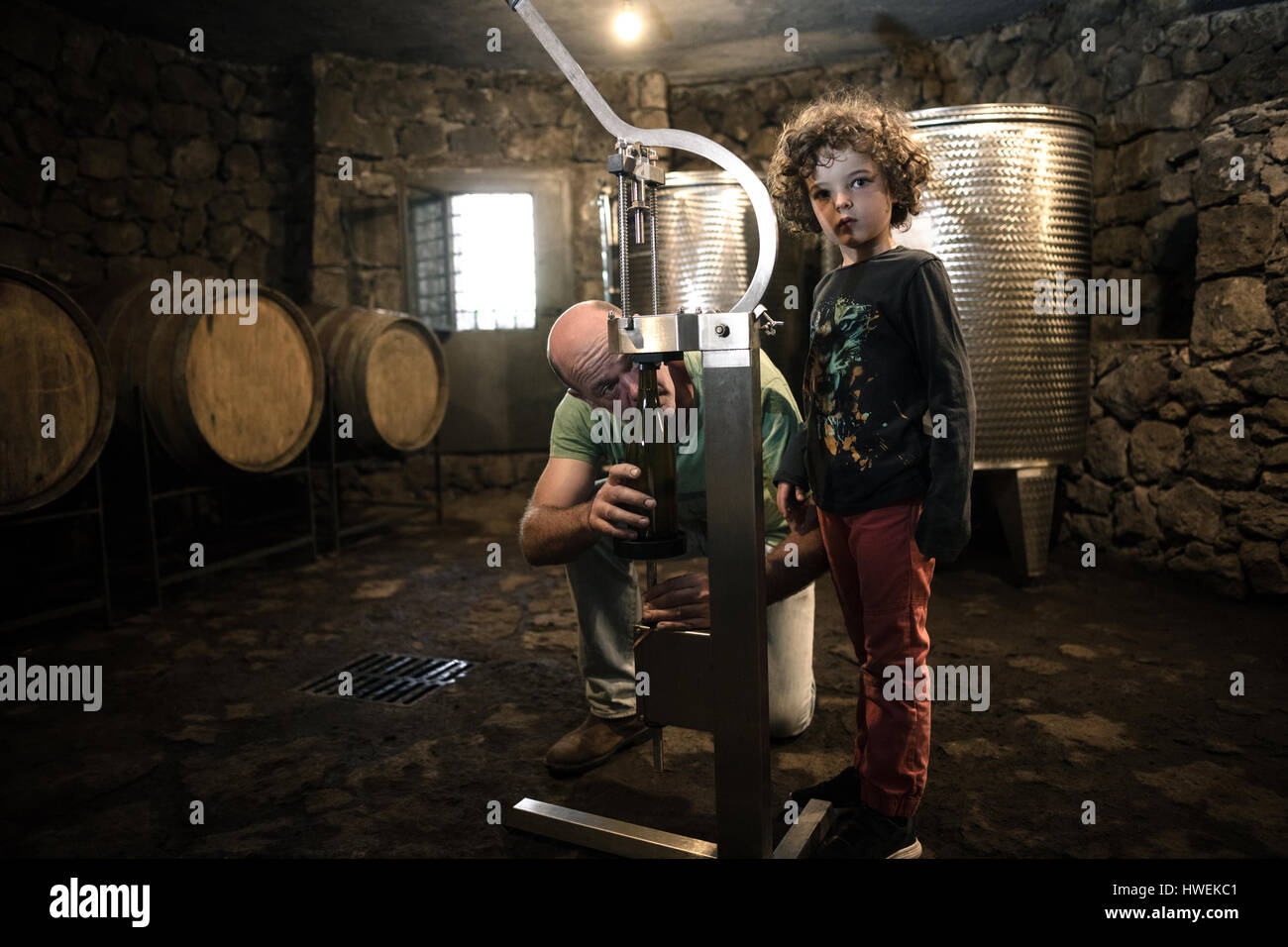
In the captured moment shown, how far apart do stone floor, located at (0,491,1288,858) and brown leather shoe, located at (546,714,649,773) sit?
0.13ft

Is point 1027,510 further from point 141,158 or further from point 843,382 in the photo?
point 141,158

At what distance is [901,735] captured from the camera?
162 cm

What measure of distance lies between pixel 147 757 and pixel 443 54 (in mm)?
5087

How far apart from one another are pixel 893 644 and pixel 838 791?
44 centimetres

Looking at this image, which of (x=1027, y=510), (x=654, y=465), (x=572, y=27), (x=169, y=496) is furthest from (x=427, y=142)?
(x=654, y=465)

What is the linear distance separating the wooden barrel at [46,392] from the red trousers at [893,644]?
288 centimetres

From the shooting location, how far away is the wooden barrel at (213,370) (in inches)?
142

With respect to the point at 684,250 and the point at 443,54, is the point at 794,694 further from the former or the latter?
the point at 443,54

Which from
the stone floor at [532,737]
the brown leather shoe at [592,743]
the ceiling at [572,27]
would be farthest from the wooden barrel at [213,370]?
the brown leather shoe at [592,743]

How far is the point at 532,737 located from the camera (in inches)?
94.8

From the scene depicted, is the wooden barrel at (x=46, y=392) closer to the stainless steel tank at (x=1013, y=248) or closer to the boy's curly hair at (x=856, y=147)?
Answer: the boy's curly hair at (x=856, y=147)

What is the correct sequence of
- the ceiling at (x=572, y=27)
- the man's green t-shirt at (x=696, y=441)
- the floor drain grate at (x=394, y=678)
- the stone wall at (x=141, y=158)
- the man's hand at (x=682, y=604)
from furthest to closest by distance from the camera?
the ceiling at (x=572, y=27) → the stone wall at (x=141, y=158) → the floor drain grate at (x=394, y=678) → the man's green t-shirt at (x=696, y=441) → the man's hand at (x=682, y=604)

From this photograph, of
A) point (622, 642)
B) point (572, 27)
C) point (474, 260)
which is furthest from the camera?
point (474, 260)
